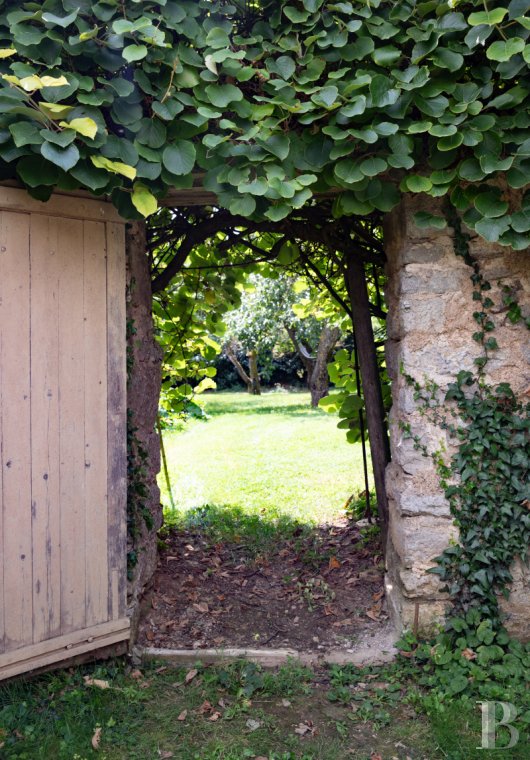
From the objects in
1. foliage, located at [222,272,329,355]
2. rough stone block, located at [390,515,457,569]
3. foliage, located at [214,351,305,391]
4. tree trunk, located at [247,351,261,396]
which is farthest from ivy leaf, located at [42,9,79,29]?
foliage, located at [214,351,305,391]

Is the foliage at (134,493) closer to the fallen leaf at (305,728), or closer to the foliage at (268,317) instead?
the fallen leaf at (305,728)

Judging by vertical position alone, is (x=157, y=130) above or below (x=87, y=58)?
below

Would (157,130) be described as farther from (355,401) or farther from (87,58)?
(355,401)

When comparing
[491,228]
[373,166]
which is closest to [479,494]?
[491,228]

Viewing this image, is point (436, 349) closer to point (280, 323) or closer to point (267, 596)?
point (267, 596)

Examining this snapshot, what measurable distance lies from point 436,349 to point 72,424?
1.59 metres

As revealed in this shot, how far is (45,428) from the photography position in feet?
7.86

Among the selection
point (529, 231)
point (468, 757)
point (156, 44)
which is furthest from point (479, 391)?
point (156, 44)

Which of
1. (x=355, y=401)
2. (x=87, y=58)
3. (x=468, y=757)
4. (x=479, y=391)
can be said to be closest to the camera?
(x=468, y=757)

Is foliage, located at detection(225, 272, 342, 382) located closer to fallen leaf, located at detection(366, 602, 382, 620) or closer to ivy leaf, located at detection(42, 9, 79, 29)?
fallen leaf, located at detection(366, 602, 382, 620)

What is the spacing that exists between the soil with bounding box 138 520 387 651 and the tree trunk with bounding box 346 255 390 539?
51 cm

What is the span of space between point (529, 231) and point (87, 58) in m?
1.80

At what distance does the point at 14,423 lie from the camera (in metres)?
2.32

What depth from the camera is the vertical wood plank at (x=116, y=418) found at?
2590 millimetres
